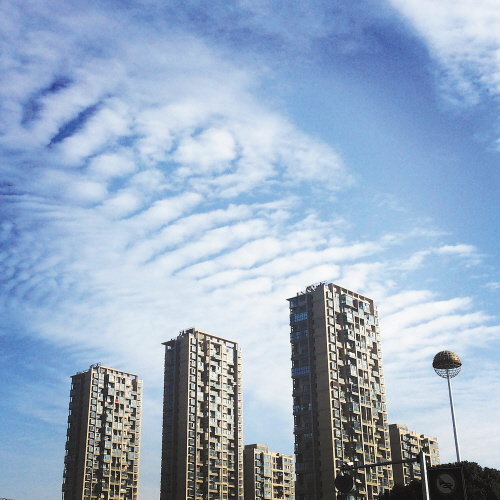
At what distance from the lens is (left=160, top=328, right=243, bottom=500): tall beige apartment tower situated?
10088 centimetres

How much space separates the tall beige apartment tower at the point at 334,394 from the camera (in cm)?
7950

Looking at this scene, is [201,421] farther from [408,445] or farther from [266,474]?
[408,445]

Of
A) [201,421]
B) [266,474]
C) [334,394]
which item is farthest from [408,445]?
[334,394]

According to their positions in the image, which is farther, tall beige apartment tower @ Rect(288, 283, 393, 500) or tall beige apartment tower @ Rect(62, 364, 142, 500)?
tall beige apartment tower @ Rect(62, 364, 142, 500)

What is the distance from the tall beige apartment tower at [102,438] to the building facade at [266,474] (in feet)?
85.2

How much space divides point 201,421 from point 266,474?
36987 millimetres

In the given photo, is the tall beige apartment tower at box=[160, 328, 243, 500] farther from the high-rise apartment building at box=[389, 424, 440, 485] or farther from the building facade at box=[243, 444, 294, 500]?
the high-rise apartment building at box=[389, 424, 440, 485]

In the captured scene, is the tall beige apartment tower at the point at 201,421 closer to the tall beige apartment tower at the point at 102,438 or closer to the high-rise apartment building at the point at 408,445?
the tall beige apartment tower at the point at 102,438

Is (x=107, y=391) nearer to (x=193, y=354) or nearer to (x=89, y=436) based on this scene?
(x=89, y=436)

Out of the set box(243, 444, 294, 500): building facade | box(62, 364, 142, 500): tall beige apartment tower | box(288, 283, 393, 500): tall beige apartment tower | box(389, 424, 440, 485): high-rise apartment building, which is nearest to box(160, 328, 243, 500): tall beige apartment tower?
box(62, 364, 142, 500): tall beige apartment tower

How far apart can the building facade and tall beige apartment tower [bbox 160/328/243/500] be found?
2451 cm

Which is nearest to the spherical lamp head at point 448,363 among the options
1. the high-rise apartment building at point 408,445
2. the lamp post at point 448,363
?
the lamp post at point 448,363

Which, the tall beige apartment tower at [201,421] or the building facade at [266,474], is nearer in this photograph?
the tall beige apartment tower at [201,421]

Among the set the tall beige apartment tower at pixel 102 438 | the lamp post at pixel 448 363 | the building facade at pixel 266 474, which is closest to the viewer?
the lamp post at pixel 448 363
